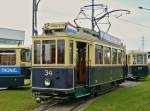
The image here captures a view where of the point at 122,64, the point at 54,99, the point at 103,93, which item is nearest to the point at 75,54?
the point at 54,99

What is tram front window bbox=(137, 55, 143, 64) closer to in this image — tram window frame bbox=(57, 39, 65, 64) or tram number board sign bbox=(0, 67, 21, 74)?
tram number board sign bbox=(0, 67, 21, 74)

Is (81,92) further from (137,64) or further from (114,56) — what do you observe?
(137,64)

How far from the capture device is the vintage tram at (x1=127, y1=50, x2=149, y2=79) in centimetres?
3638

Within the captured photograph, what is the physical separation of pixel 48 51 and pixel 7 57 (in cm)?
817

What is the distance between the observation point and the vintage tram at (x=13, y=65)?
81.6ft

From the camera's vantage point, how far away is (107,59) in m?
22.4

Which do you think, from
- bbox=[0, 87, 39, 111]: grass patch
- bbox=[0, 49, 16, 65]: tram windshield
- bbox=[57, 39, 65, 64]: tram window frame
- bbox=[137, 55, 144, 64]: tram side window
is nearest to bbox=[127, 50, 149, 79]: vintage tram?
bbox=[137, 55, 144, 64]: tram side window

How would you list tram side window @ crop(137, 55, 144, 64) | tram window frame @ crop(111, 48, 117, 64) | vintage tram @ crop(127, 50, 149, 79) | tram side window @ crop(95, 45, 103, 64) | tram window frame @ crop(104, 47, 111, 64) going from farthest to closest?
tram side window @ crop(137, 55, 144, 64)
vintage tram @ crop(127, 50, 149, 79)
tram window frame @ crop(111, 48, 117, 64)
tram window frame @ crop(104, 47, 111, 64)
tram side window @ crop(95, 45, 103, 64)

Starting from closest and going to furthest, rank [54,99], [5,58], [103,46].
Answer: [54,99], [103,46], [5,58]

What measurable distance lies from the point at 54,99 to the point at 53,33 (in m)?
3.21

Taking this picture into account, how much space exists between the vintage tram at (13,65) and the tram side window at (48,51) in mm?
7736

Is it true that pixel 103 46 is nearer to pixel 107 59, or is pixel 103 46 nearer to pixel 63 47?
pixel 107 59

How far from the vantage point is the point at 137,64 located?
36.5 metres

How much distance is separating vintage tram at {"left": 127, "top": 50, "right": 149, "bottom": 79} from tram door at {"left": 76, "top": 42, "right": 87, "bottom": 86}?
17.9m
